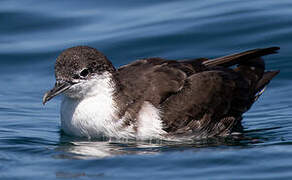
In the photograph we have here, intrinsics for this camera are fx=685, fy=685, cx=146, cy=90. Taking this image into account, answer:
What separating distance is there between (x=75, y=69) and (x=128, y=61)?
4.88m

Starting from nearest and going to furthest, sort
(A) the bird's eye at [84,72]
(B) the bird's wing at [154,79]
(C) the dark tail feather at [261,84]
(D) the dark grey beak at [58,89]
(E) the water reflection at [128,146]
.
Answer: (E) the water reflection at [128,146] < (D) the dark grey beak at [58,89] < (A) the bird's eye at [84,72] < (B) the bird's wing at [154,79] < (C) the dark tail feather at [261,84]

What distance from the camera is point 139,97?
1000 cm

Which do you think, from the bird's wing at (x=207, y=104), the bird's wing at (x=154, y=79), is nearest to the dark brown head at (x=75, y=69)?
the bird's wing at (x=154, y=79)

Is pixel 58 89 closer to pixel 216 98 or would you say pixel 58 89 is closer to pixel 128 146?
pixel 128 146

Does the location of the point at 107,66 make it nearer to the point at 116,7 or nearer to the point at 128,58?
the point at 128,58

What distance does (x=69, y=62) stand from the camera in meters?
9.72

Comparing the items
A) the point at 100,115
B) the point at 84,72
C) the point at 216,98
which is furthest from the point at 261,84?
the point at 84,72

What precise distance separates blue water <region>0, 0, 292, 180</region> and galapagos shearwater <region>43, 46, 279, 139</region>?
9.7 inches

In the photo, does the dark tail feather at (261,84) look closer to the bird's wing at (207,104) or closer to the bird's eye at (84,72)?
the bird's wing at (207,104)

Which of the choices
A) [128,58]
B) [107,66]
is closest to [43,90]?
[128,58]

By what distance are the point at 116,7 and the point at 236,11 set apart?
297 cm

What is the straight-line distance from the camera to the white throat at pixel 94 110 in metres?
9.89

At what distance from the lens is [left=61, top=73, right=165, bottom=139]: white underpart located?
988 cm

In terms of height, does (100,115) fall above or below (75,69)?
below
